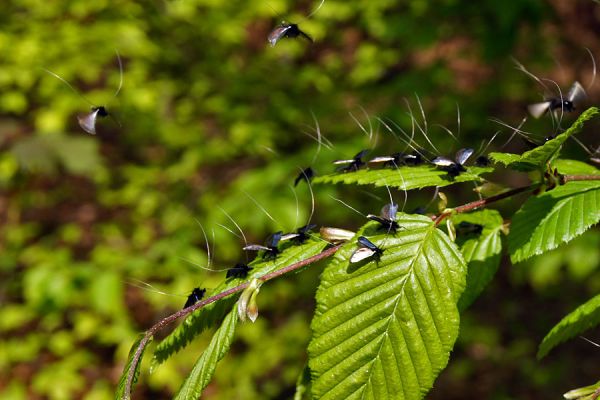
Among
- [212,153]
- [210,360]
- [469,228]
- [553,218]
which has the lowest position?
[212,153]

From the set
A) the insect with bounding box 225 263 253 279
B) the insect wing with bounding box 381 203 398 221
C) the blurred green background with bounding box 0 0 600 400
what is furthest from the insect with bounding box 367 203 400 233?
the blurred green background with bounding box 0 0 600 400

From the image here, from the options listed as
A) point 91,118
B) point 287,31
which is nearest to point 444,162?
point 287,31

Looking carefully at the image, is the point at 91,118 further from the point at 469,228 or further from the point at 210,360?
the point at 469,228

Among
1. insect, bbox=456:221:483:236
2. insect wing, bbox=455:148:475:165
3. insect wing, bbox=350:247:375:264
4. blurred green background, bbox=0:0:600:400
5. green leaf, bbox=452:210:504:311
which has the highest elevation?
insect wing, bbox=455:148:475:165

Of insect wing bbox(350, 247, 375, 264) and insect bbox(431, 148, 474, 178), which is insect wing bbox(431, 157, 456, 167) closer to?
insect bbox(431, 148, 474, 178)

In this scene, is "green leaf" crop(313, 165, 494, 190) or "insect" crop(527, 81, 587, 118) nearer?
"green leaf" crop(313, 165, 494, 190)

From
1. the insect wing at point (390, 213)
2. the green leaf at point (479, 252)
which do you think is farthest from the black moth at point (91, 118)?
the green leaf at point (479, 252)

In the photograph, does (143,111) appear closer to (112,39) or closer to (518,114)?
(112,39)
